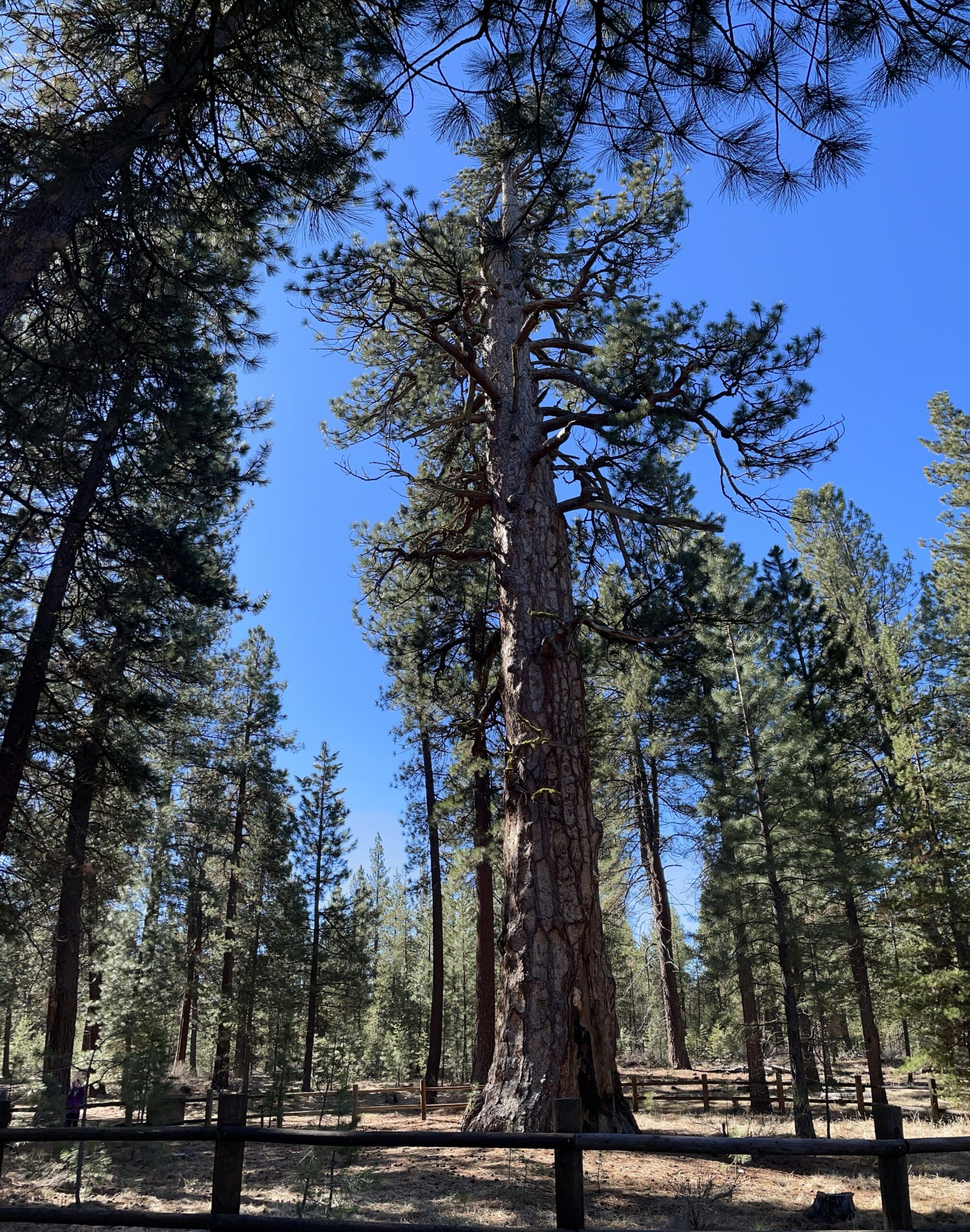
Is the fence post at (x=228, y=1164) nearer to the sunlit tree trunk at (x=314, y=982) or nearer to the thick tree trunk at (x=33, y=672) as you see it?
the thick tree trunk at (x=33, y=672)

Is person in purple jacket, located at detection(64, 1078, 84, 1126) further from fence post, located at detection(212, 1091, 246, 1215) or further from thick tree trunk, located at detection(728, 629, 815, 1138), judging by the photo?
thick tree trunk, located at detection(728, 629, 815, 1138)

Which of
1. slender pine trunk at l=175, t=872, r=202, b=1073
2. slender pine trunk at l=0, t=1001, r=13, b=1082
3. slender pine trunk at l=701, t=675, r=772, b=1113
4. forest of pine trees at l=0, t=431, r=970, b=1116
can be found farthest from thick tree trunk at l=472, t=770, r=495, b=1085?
slender pine trunk at l=0, t=1001, r=13, b=1082

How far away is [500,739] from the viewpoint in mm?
11398

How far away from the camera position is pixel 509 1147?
355 centimetres

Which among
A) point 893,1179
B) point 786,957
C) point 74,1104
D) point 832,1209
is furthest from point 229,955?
point 893,1179

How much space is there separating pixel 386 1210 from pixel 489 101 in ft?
23.7

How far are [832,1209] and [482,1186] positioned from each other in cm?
248

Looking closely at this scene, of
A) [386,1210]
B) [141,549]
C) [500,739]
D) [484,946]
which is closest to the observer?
[386,1210]

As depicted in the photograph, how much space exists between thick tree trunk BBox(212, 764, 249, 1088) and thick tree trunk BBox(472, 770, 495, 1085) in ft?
23.2

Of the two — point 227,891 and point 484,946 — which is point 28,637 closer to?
point 484,946

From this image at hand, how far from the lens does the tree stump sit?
4.91 metres

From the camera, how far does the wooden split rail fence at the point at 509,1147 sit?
11.4 feet

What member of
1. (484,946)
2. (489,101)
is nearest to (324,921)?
(484,946)

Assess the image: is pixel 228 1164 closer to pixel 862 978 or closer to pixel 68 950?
pixel 68 950
